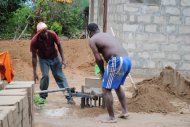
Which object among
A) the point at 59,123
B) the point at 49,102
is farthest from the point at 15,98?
the point at 49,102

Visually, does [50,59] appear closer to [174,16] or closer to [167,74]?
[167,74]

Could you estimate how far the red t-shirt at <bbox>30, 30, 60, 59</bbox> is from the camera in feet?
30.3

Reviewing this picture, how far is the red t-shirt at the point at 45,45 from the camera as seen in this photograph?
9227mm

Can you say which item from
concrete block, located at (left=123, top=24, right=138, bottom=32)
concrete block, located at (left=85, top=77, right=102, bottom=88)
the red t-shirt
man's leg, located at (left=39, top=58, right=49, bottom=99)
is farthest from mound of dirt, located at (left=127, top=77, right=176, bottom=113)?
concrete block, located at (left=123, top=24, right=138, bottom=32)

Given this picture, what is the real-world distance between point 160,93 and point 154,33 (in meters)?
4.96

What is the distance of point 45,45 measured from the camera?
30.6 ft

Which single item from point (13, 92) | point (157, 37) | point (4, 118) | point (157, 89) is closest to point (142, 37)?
point (157, 37)

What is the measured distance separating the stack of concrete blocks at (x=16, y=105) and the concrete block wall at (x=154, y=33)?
781 centimetres

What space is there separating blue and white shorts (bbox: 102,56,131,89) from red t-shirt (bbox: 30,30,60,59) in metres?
1.96

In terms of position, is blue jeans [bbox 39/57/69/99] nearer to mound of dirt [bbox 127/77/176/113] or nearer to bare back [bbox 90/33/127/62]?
mound of dirt [bbox 127/77/176/113]

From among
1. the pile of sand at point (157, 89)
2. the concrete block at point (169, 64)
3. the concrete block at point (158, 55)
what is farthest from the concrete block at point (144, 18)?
the pile of sand at point (157, 89)

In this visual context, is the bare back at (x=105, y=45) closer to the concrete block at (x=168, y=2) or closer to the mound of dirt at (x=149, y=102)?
the mound of dirt at (x=149, y=102)

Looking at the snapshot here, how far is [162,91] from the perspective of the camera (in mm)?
10055

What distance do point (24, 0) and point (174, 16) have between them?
730 centimetres
